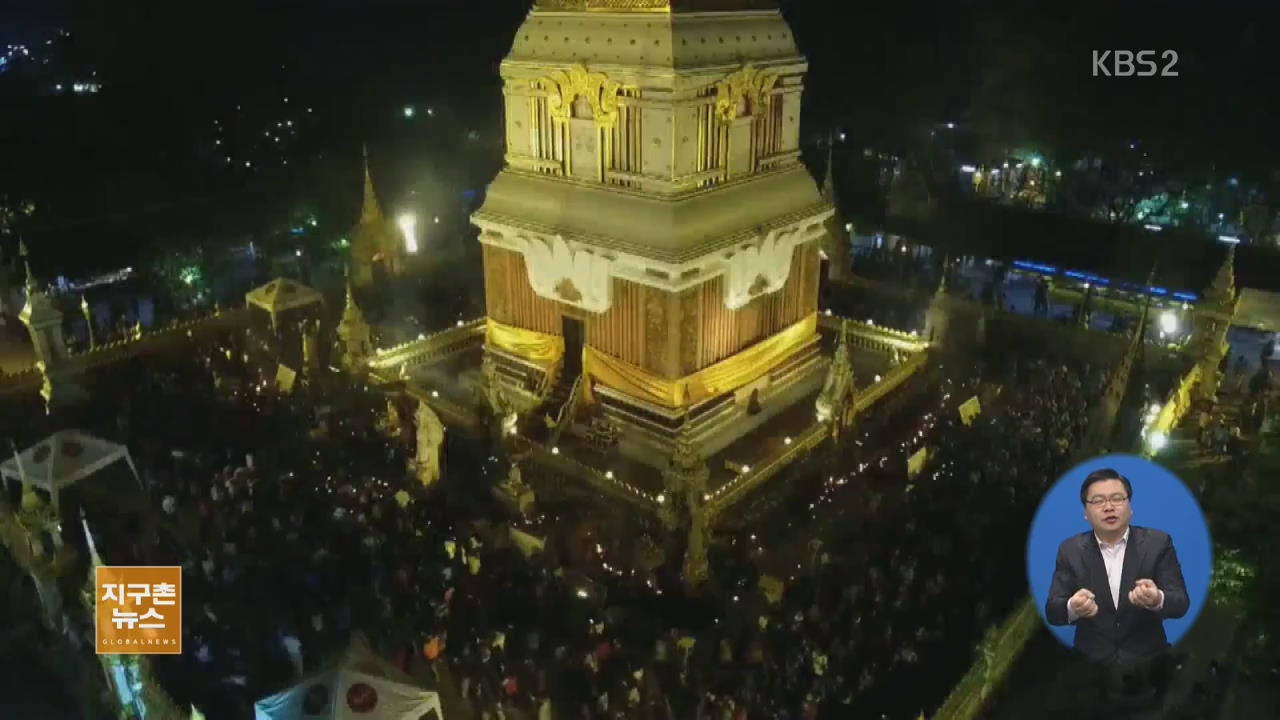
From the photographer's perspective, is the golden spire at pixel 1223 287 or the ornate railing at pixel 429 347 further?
the ornate railing at pixel 429 347

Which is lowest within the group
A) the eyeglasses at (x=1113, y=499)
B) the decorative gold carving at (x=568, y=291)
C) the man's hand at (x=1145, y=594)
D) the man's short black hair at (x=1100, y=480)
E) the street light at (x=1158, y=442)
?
the street light at (x=1158, y=442)

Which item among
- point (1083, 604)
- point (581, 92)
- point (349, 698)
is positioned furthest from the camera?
point (581, 92)

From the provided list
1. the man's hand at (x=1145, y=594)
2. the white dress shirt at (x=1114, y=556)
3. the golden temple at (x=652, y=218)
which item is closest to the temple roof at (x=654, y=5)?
the golden temple at (x=652, y=218)

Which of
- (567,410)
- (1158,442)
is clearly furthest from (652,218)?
(1158,442)

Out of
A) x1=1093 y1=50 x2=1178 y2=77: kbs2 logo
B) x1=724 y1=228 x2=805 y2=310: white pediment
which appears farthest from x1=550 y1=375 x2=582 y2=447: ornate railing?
x1=1093 y1=50 x2=1178 y2=77: kbs2 logo

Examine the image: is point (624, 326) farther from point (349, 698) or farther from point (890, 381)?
point (349, 698)

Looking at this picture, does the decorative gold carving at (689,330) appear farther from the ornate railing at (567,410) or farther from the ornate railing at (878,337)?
the ornate railing at (878,337)

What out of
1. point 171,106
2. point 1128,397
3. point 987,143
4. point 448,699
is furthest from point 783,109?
point 171,106
